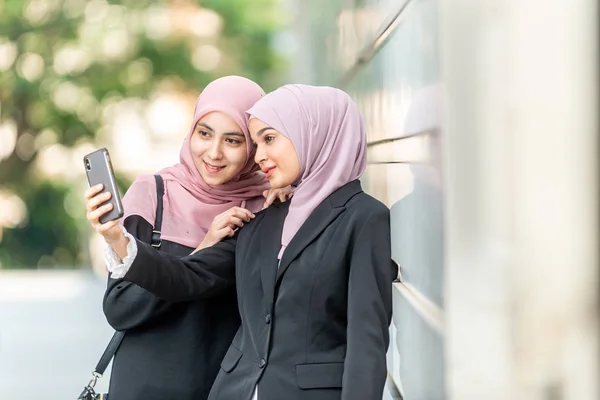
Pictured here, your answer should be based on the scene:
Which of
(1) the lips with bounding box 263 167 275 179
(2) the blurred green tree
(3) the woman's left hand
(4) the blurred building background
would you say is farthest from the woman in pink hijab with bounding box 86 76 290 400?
(2) the blurred green tree

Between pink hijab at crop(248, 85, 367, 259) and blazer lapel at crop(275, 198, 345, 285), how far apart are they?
0.10ft

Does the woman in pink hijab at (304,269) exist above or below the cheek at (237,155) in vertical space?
below

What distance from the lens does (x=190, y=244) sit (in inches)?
116

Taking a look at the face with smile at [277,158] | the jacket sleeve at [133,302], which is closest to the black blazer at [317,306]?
the face with smile at [277,158]

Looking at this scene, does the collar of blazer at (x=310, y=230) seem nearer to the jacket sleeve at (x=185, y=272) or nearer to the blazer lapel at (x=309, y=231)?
the blazer lapel at (x=309, y=231)

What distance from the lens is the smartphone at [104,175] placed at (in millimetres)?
2586

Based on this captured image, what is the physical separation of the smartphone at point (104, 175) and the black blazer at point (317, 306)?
13cm

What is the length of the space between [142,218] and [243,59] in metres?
13.1

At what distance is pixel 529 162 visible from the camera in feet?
5.86

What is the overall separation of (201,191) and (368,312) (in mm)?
902

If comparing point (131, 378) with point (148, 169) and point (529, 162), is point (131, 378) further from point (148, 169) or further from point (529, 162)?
point (148, 169)

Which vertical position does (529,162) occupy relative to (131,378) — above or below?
above


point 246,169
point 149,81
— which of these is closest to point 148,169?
point 149,81

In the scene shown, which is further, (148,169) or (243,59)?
(148,169)
